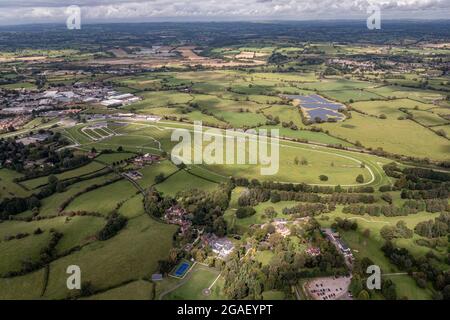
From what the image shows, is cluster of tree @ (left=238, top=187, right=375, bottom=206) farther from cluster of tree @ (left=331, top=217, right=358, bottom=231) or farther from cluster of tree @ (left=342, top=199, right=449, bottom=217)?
cluster of tree @ (left=331, top=217, right=358, bottom=231)

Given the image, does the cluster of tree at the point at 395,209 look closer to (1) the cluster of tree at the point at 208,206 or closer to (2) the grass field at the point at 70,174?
(1) the cluster of tree at the point at 208,206

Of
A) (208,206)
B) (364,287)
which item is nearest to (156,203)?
(208,206)

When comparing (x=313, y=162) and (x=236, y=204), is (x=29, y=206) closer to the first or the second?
(x=236, y=204)

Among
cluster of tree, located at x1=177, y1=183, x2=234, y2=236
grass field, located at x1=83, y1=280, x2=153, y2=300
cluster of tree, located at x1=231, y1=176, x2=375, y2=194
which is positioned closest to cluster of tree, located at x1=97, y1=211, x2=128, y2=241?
cluster of tree, located at x1=177, y1=183, x2=234, y2=236

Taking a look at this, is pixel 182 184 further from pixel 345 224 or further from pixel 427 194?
pixel 427 194

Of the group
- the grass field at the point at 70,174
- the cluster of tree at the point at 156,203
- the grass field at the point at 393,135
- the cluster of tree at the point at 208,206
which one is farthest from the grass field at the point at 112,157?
the grass field at the point at 393,135

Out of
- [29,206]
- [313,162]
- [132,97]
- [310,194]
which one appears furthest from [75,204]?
[132,97]
